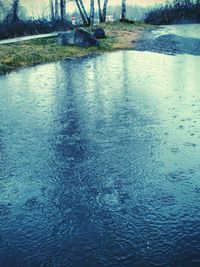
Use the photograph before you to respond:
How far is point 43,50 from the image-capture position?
16.5 m

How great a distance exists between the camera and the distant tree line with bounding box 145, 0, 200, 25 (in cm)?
3422

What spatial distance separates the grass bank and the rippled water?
5049 mm

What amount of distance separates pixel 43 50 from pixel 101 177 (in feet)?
42.1

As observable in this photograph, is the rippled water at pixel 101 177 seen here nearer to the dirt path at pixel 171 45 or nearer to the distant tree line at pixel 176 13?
the dirt path at pixel 171 45

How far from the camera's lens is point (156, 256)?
123 inches

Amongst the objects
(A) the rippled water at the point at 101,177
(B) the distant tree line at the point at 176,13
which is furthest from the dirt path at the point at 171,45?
(B) the distant tree line at the point at 176,13

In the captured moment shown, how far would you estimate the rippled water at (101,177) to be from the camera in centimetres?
325

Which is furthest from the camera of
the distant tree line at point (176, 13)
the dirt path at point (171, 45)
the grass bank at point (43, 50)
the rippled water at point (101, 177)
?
the distant tree line at point (176, 13)

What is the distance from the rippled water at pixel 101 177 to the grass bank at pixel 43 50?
5.05 metres

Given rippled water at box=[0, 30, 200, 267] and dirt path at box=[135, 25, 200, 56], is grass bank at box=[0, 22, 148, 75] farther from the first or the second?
rippled water at box=[0, 30, 200, 267]

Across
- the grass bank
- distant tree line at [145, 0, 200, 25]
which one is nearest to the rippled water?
the grass bank

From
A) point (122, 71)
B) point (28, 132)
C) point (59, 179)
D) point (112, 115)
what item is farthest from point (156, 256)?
point (122, 71)

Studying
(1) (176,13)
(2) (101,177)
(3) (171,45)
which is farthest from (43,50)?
(1) (176,13)

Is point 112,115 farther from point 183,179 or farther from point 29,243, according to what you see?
point 29,243
